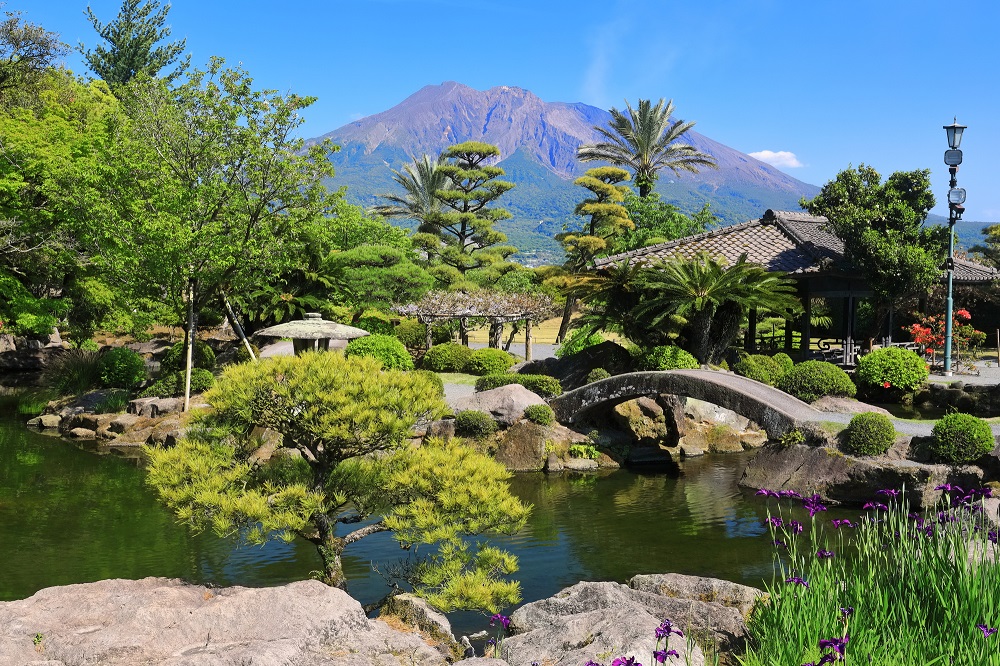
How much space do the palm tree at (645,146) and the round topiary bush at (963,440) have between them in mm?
37850

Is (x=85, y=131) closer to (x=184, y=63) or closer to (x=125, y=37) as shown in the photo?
(x=184, y=63)

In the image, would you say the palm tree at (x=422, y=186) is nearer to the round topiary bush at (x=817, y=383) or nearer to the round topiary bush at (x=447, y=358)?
the round topiary bush at (x=447, y=358)

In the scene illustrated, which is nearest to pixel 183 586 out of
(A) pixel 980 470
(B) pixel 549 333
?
(A) pixel 980 470

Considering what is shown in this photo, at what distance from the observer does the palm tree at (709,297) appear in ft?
78.8

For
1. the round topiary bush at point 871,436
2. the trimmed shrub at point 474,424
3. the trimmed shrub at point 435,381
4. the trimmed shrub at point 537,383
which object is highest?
the trimmed shrub at point 435,381

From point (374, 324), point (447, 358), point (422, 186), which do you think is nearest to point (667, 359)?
point (447, 358)

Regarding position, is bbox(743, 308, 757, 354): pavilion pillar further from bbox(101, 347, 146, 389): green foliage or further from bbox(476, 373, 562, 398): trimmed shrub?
bbox(101, 347, 146, 389): green foliage

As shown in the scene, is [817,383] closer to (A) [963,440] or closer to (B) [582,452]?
(B) [582,452]

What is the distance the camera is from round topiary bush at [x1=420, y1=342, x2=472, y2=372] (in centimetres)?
2986

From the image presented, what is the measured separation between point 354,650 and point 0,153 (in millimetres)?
25290

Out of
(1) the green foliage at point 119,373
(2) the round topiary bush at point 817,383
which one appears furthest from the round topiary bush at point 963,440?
(1) the green foliage at point 119,373

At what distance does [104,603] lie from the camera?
27.1 ft

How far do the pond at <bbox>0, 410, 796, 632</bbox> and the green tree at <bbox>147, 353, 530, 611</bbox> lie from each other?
1575 millimetres

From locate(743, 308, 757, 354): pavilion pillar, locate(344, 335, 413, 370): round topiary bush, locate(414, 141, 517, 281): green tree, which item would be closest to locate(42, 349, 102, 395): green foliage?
locate(344, 335, 413, 370): round topiary bush
